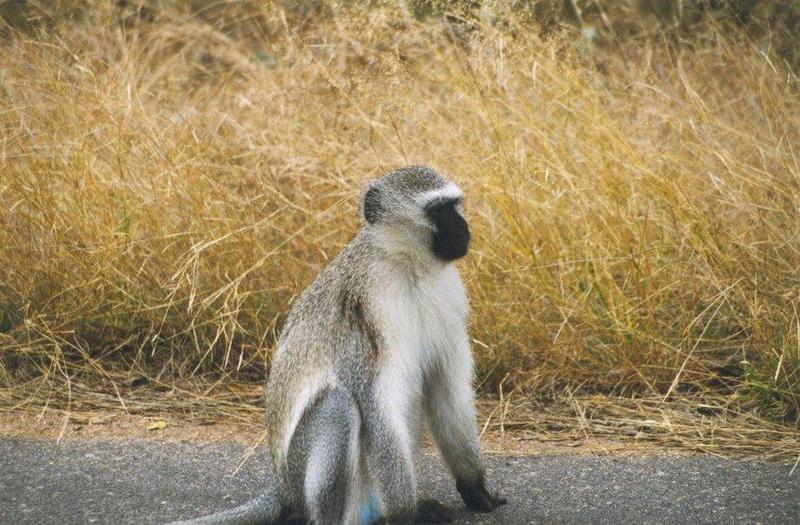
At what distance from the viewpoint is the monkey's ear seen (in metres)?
3.62

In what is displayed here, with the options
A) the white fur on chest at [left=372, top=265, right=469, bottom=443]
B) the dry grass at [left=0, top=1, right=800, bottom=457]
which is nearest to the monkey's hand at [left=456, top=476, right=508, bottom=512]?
the white fur on chest at [left=372, top=265, right=469, bottom=443]

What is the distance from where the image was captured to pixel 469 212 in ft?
17.8

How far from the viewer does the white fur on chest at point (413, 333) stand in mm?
3371

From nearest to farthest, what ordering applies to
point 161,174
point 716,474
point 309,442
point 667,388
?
point 309,442, point 716,474, point 667,388, point 161,174

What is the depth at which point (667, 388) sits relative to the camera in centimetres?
469

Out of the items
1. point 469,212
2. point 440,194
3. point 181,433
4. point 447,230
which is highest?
point 440,194

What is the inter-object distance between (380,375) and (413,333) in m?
0.21

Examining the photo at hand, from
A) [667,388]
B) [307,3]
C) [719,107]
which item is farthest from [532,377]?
[307,3]

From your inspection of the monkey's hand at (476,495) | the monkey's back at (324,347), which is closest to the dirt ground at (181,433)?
the monkey's hand at (476,495)

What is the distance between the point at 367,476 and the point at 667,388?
1944 mm

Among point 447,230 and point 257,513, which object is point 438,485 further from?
point 447,230

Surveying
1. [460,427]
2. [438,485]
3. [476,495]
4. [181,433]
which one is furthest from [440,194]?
[181,433]

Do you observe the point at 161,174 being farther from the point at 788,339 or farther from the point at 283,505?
the point at 788,339

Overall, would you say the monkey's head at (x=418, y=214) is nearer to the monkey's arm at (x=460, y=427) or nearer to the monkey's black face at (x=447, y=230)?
the monkey's black face at (x=447, y=230)
